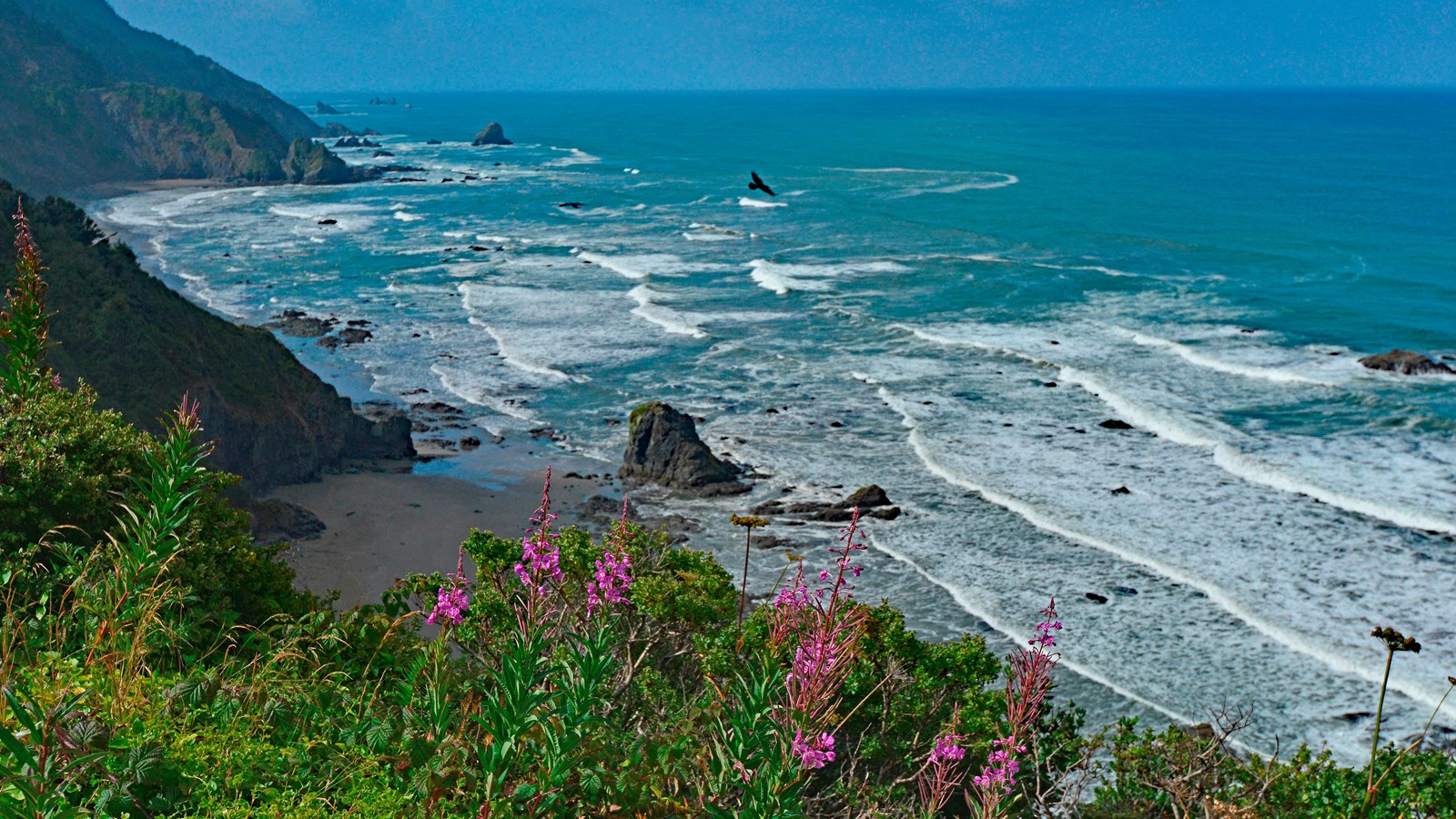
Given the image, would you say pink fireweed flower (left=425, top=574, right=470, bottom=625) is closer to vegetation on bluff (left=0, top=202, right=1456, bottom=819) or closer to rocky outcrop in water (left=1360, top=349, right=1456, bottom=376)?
vegetation on bluff (left=0, top=202, right=1456, bottom=819)

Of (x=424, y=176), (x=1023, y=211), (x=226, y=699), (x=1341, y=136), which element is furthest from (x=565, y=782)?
(x=1341, y=136)

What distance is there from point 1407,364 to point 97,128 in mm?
96026

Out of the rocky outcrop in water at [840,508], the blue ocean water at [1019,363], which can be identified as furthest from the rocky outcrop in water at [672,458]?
the rocky outcrop in water at [840,508]

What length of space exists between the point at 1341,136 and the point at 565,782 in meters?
144

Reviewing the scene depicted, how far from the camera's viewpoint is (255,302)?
44656 millimetres

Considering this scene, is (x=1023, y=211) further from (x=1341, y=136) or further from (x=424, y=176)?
(x=1341, y=136)

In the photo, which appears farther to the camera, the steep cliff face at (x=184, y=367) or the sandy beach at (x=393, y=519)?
the steep cliff face at (x=184, y=367)

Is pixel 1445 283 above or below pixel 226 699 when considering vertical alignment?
below

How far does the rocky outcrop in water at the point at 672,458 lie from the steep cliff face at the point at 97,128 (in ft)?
244

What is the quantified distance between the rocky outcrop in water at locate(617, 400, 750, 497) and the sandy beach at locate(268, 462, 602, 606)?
111 cm

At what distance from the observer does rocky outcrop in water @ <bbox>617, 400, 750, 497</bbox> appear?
25.1 m

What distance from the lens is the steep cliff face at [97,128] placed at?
87.5 meters

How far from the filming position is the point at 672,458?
25422 millimetres

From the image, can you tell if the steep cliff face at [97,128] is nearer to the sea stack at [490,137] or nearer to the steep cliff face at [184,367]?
the sea stack at [490,137]
